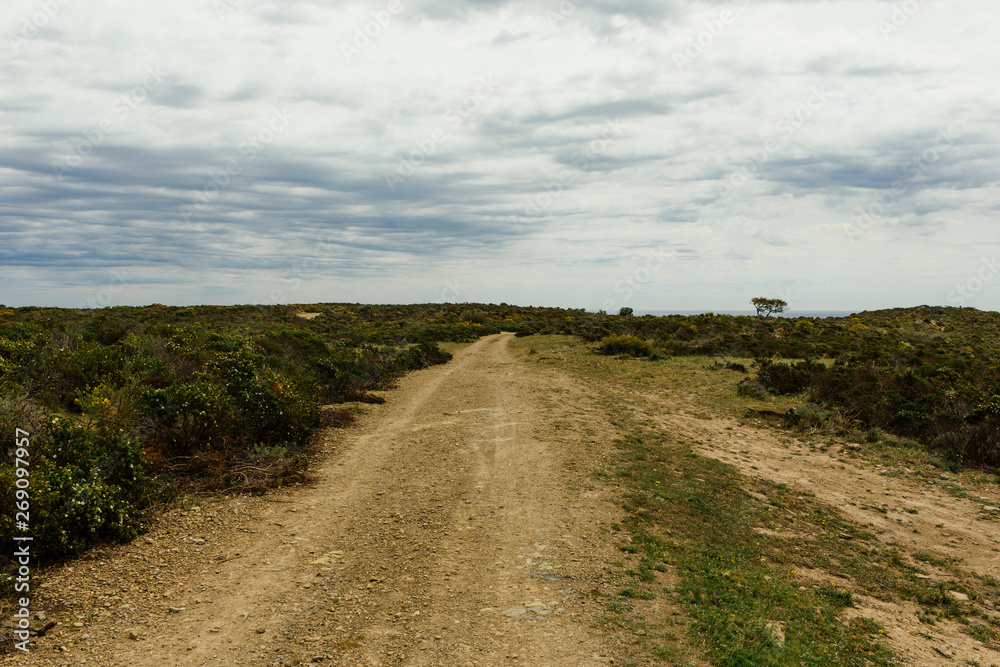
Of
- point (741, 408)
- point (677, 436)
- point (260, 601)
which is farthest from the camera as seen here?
point (741, 408)

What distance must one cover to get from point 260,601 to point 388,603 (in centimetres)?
124

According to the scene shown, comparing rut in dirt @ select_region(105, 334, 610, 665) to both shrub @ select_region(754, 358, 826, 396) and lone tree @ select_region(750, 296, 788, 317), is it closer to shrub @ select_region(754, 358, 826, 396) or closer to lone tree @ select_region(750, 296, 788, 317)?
shrub @ select_region(754, 358, 826, 396)

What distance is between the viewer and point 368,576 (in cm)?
563

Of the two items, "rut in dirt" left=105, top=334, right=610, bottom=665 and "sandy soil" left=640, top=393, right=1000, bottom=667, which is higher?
"rut in dirt" left=105, top=334, right=610, bottom=665

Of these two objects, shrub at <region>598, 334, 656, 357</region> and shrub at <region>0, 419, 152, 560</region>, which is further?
shrub at <region>598, 334, 656, 357</region>

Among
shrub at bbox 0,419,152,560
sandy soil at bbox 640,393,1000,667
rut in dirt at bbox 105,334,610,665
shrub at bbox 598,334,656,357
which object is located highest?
shrub at bbox 598,334,656,357

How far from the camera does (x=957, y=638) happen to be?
550cm

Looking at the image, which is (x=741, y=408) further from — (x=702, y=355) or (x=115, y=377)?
(x=115, y=377)

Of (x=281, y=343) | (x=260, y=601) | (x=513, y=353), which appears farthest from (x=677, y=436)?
(x=513, y=353)

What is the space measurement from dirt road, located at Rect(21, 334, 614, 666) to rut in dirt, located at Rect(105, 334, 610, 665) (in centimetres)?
2

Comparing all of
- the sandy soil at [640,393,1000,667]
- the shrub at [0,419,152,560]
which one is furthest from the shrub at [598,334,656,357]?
the shrub at [0,419,152,560]

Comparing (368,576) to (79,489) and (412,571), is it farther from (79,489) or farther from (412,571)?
(79,489)

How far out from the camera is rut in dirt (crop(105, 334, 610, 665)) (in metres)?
4.40

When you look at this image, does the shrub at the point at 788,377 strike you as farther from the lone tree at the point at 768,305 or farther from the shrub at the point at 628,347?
the lone tree at the point at 768,305
